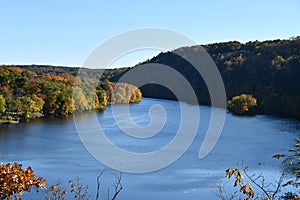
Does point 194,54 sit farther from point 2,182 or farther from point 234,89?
point 2,182

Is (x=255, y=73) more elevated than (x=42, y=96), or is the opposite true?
(x=255, y=73)

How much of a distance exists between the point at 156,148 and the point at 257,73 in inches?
931

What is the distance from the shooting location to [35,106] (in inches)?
1032

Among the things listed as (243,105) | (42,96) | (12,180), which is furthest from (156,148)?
(243,105)

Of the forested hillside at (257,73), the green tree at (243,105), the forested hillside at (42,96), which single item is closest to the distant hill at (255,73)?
the forested hillside at (257,73)

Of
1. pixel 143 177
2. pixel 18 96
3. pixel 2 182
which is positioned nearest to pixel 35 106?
pixel 18 96

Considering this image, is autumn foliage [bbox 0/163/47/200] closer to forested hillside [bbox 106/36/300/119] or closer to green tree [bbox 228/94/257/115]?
forested hillside [bbox 106/36/300/119]

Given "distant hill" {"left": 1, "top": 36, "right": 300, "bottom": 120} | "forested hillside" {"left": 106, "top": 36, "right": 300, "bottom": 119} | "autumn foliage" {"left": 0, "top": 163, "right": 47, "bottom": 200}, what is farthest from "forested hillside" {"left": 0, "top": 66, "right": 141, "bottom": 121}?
"autumn foliage" {"left": 0, "top": 163, "right": 47, "bottom": 200}

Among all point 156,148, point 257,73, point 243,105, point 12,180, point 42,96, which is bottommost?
point 156,148

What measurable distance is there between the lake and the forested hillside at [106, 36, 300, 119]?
20.7 feet

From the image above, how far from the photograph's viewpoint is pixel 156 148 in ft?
49.2

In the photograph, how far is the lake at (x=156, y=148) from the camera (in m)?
9.95

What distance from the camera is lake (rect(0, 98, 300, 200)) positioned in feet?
32.6

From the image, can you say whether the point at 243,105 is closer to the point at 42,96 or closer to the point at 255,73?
the point at 255,73
